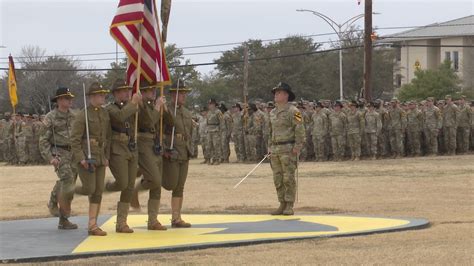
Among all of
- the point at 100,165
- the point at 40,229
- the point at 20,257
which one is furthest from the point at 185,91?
the point at 20,257

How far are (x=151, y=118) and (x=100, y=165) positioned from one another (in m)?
0.90

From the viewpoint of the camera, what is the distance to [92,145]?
11961mm

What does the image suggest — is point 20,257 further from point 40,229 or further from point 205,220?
point 205,220

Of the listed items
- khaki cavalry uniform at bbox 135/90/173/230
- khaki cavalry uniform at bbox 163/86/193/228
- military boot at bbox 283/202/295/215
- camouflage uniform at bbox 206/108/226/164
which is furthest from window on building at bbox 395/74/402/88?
khaki cavalry uniform at bbox 135/90/173/230

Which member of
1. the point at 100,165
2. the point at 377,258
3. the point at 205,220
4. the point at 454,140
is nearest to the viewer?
the point at 377,258

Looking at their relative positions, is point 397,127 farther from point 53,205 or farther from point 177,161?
point 177,161

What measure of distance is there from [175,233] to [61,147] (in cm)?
219

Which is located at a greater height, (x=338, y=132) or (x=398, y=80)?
(x=398, y=80)

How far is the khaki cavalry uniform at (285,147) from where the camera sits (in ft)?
46.8

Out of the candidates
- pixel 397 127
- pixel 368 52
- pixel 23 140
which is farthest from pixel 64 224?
pixel 23 140

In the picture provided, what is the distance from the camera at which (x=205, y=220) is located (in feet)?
45.2

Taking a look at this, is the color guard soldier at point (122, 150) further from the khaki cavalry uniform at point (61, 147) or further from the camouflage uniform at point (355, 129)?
the camouflage uniform at point (355, 129)

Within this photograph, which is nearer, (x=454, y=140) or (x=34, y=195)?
(x=34, y=195)

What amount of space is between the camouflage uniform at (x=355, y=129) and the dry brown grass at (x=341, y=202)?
161 cm
